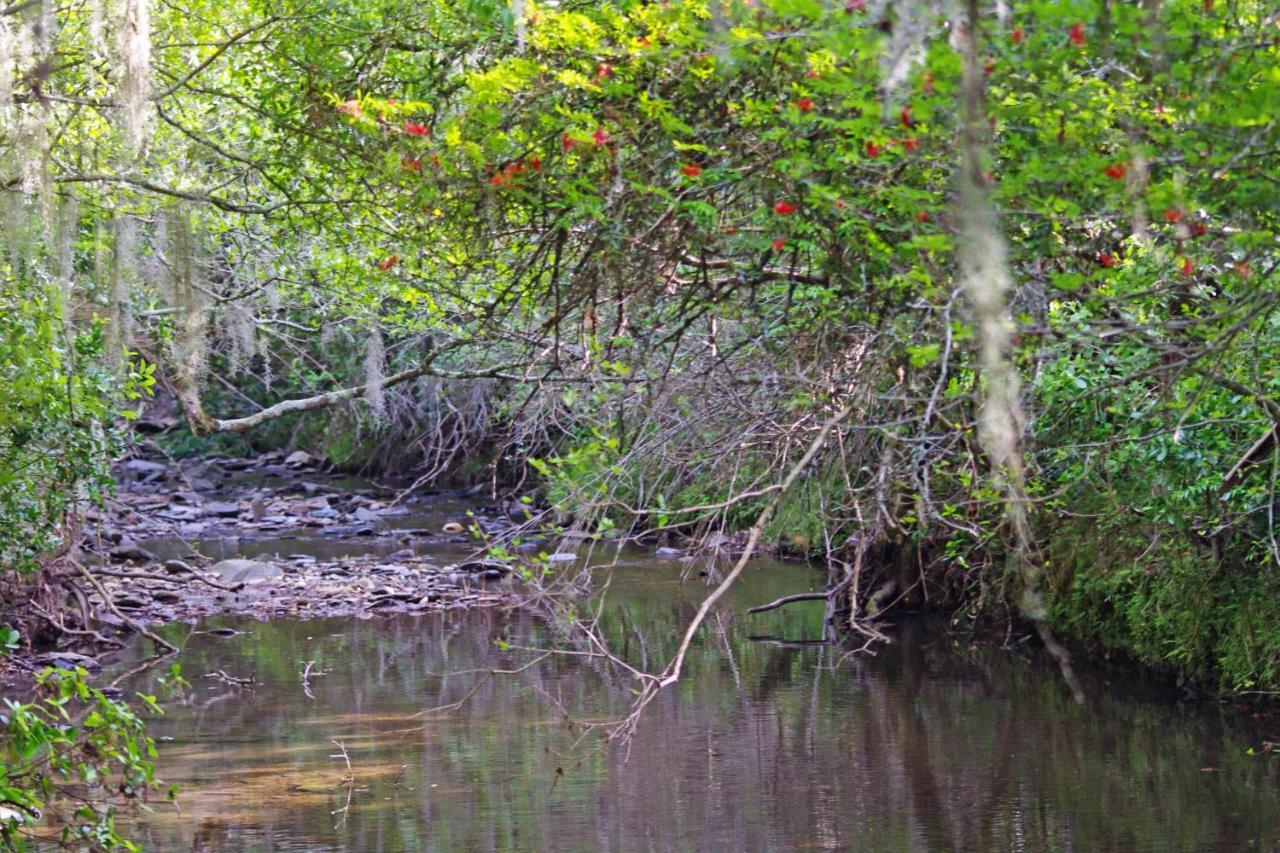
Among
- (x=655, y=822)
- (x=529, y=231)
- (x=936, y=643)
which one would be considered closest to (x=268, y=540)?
(x=936, y=643)

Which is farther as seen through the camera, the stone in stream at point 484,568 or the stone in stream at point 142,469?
the stone in stream at point 142,469

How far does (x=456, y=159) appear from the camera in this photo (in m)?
4.89

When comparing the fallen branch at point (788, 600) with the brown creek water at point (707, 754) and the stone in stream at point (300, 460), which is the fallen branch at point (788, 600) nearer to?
the brown creek water at point (707, 754)

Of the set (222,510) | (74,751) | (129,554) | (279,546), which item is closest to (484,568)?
(279,546)

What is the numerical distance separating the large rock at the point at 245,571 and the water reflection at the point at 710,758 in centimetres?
242

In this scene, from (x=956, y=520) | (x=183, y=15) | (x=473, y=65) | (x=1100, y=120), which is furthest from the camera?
(x=956, y=520)

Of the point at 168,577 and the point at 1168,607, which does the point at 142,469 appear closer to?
the point at 168,577

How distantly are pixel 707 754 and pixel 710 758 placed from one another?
75mm

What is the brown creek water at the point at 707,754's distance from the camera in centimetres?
613

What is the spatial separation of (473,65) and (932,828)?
3664 millimetres

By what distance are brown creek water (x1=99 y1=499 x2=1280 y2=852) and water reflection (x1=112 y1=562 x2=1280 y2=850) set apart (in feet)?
0.06

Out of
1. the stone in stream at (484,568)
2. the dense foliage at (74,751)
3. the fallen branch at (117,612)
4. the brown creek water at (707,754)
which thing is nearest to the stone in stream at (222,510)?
the stone in stream at (484,568)

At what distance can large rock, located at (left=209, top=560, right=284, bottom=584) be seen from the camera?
12.6 meters

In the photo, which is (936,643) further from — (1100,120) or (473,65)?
(1100,120)
